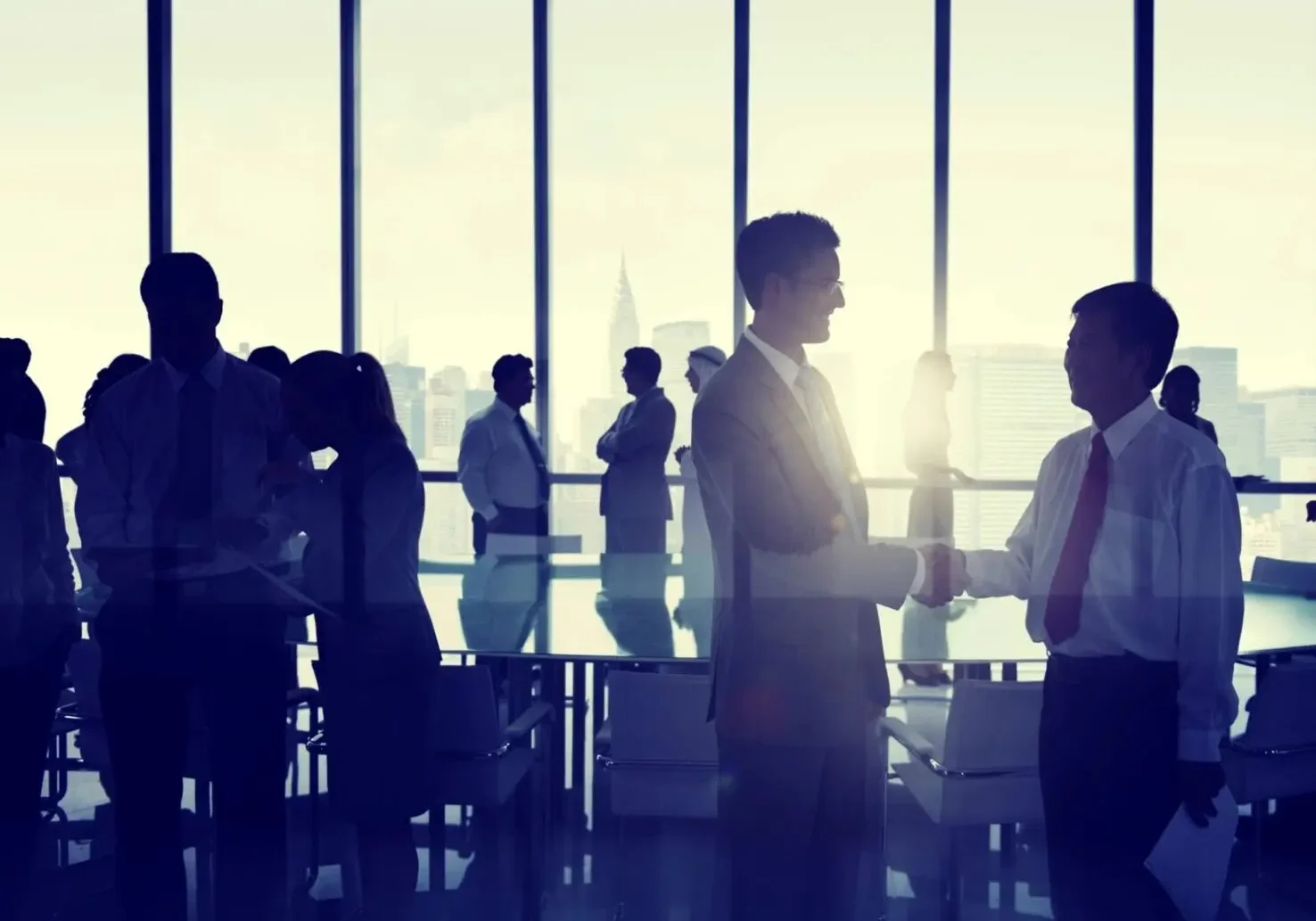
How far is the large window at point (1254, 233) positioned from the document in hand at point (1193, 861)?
447 centimetres

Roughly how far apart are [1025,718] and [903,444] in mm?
3440

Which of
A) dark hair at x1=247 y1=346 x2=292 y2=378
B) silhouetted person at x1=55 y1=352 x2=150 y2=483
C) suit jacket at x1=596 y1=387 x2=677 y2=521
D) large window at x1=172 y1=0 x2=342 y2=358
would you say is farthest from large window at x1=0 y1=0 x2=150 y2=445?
suit jacket at x1=596 y1=387 x2=677 y2=521

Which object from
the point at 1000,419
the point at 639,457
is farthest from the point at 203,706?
the point at 1000,419

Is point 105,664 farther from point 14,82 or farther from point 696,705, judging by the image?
point 14,82

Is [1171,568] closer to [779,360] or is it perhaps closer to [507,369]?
[779,360]

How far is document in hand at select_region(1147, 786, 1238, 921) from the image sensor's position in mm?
1710

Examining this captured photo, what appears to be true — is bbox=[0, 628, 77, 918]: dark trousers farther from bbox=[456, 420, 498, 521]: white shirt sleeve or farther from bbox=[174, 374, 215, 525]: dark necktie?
bbox=[456, 420, 498, 521]: white shirt sleeve

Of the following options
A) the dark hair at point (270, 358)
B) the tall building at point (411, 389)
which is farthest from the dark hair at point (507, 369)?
the dark hair at point (270, 358)

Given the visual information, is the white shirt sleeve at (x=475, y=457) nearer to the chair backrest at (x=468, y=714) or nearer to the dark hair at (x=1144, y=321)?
the chair backrest at (x=468, y=714)

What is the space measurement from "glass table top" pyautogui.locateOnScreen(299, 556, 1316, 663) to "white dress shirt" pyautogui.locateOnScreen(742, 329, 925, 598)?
2.33 feet

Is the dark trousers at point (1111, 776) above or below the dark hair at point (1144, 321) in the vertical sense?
below

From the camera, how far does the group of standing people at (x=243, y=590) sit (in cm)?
226

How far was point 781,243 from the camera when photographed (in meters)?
1.88

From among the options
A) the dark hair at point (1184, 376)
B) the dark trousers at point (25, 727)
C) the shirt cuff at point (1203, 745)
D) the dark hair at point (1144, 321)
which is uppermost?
the dark hair at point (1184, 376)
